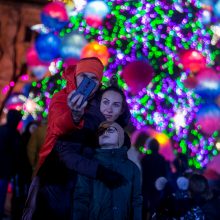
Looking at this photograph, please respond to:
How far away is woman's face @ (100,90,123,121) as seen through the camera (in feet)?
11.1

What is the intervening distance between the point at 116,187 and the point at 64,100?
0.76 meters

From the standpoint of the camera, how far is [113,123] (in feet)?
10.7

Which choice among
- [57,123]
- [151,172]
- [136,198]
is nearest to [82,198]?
[136,198]

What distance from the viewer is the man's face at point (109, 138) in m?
3.21

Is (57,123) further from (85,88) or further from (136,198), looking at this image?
(136,198)

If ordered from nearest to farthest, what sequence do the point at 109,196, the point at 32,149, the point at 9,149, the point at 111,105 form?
the point at 109,196
the point at 111,105
the point at 9,149
the point at 32,149

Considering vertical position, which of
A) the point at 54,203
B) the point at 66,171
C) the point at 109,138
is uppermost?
the point at 109,138

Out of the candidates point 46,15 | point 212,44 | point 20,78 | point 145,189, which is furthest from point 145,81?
point 20,78

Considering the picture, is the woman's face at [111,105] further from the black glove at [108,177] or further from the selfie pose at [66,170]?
the black glove at [108,177]

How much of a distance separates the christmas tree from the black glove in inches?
302

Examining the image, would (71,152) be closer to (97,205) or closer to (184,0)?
(97,205)

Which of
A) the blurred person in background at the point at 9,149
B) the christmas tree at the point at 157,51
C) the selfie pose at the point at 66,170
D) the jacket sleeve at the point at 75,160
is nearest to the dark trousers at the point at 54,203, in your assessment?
the selfie pose at the point at 66,170

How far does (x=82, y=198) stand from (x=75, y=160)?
0.27m

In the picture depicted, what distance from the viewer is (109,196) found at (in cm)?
308
